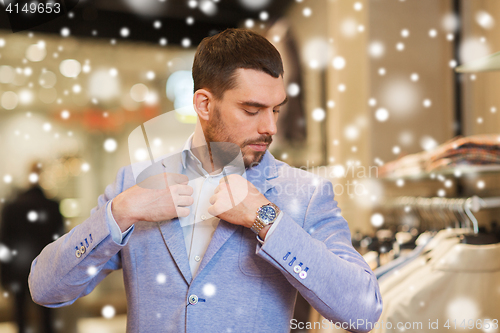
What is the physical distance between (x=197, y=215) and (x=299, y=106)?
169 centimetres

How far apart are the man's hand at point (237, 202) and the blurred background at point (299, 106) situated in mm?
403

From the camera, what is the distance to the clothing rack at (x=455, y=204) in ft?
4.21

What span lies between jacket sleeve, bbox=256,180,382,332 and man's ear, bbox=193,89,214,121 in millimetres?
379

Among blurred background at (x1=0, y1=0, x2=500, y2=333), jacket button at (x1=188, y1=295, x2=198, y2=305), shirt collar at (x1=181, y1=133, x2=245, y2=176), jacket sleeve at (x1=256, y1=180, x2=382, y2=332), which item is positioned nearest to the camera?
jacket sleeve at (x1=256, y1=180, x2=382, y2=332)

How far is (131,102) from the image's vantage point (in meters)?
4.09

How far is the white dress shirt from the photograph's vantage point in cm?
92

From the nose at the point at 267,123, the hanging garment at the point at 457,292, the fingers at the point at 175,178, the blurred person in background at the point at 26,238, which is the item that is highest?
the nose at the point at 267,123

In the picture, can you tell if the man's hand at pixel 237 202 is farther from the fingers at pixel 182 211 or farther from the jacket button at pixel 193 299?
the jacket button at pixel 193 299

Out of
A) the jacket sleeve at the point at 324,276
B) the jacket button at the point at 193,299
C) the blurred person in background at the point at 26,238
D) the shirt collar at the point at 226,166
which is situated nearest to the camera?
the jacket sleeve at the point at 324,276

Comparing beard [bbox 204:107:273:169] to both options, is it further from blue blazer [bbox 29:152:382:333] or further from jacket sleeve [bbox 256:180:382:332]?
jacket sleeve [bbox 256:180:382:332]

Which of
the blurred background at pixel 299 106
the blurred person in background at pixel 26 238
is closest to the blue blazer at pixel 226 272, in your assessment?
the blurred background at pixel 299 106

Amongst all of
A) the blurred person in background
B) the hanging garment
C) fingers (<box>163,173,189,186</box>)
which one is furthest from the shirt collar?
the blurred person in background

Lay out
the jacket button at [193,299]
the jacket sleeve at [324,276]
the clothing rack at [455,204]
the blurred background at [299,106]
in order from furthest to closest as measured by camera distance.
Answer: the blurred background at [299,106] → the clothing rack at [455,204] → the jacket button at [193,299] → the jacket sleeve at [324,276]

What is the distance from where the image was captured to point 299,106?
2.54m
